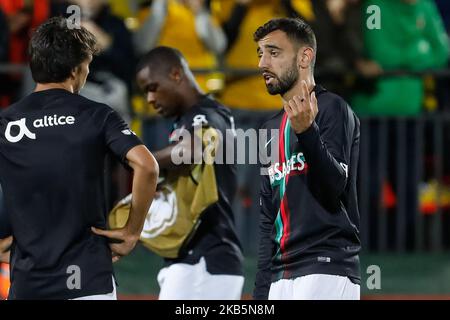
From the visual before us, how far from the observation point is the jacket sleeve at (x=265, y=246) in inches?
238

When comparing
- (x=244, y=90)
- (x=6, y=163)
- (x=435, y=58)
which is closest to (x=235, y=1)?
(x=244, y=90)

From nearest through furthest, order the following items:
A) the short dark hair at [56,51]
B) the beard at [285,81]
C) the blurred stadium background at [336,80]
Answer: the short dark hair at [56,51], the beard at [285,81], the blurred stadium background at [336,80]

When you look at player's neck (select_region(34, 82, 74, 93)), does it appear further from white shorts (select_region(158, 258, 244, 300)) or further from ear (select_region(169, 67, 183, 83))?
white shorts (select_region(158, 258, 244, 300))

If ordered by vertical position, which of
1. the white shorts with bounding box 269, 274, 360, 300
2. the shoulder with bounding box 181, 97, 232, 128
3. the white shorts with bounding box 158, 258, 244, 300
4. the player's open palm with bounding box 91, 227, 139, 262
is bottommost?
the white shorts with bounding box 158, 258, 244, 300

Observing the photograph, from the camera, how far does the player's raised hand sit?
531 centimetres

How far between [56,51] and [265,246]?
1541 mm

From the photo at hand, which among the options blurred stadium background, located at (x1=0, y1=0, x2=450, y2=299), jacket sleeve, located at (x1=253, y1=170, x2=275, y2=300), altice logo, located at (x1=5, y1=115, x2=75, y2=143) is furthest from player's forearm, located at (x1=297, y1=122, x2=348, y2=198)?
blurred stadium background, located at (x1=0, y1=0, x2=450, y2=299)

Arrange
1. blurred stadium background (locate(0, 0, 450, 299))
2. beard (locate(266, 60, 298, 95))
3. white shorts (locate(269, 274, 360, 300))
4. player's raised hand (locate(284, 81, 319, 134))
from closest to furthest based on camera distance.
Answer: player's raised hand (locate(284, 81, 319, 134)) → white shorts (locate(269, 274, 360, 300)) → beard (locate(266, 60, 298, 95)) → blurred stadium background (locate(0, 0, 450, 299))

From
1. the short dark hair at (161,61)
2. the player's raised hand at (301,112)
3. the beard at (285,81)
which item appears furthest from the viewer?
the short dark hair at (161,61)

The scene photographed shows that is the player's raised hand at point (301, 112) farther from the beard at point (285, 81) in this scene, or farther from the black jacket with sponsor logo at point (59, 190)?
the black jacket with sponsor logo at point (59, 190)

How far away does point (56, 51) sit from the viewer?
17.8ft

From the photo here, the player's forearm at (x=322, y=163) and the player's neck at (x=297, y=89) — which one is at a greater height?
the player's neck at (x=297, y=89)

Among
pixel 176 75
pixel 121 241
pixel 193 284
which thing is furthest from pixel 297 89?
pixel 193 284

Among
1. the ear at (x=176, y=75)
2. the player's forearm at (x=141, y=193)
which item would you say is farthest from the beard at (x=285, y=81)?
the ear at (x=176, y=75)
